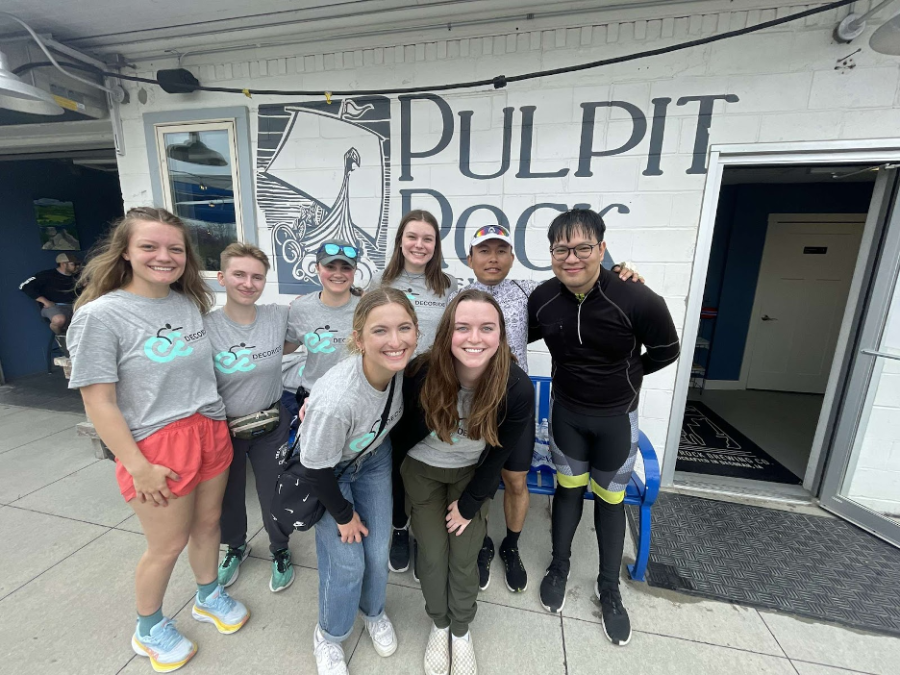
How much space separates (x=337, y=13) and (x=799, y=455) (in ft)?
16.9

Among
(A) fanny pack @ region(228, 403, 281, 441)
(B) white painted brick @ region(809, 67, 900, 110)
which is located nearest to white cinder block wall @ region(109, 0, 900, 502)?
(B) white painted brick @ region(809, 67, 900, 110)

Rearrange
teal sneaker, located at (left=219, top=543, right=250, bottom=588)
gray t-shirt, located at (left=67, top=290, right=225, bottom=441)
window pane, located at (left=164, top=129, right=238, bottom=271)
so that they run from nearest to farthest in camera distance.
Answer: gray t-shirt, located at (left=67, top=290, right=225, bottom=441), teal sneaker, located at (left=219, top=543, right=250, bottom=588), window pane, located at (left=164, top=129, right=238, bottom=271)

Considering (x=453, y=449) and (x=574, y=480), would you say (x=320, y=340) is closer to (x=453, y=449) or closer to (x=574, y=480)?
(x=453, y=449)

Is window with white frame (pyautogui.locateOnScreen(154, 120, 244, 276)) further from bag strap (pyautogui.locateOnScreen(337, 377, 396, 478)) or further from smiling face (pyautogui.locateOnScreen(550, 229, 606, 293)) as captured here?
smiling face (pyautogui.locateOnScreen(550, 229, 606, 293))

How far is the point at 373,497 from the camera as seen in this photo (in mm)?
1735

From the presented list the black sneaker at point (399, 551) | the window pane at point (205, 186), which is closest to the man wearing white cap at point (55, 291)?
the window pane at point (205, 186)

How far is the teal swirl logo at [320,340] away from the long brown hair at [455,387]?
71cm

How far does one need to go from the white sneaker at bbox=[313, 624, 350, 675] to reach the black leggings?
3.70ft

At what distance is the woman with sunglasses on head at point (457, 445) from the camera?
1.54 m

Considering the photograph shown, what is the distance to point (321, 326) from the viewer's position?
2057 mm

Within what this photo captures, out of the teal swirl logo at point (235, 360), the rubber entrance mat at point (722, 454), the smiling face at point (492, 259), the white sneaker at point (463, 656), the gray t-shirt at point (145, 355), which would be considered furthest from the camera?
the rubber entrance mat at point (722, 454)

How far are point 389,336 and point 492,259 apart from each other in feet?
2.71

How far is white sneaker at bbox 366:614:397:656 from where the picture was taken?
1728 millimetres

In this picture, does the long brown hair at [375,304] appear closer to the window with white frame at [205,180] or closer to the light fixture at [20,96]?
the window with white frame at [205,180]
